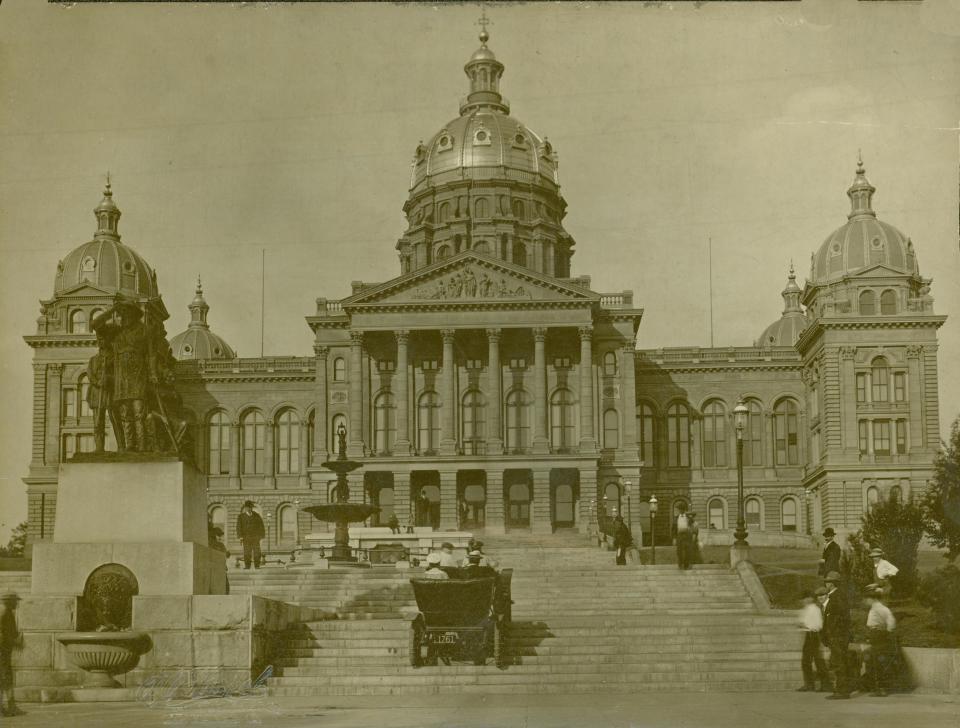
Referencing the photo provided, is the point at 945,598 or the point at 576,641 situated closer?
the point at 945,598

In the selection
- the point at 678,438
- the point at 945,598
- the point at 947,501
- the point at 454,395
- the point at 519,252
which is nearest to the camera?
the point at 945,598

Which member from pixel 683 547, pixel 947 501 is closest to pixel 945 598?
pixel 683 547

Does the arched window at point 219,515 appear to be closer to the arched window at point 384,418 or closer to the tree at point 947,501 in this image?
the arched window at point 384,418

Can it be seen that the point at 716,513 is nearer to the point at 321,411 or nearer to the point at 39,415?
the point at 321,411

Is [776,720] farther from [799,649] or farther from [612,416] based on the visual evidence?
[612,416]

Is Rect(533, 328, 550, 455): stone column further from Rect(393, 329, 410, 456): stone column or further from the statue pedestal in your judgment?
the statue pedestal

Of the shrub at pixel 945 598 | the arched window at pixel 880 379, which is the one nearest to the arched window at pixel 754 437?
the arched window at pixel 880 379

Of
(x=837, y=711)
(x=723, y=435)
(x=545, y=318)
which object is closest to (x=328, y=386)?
(x=545, y=318)
